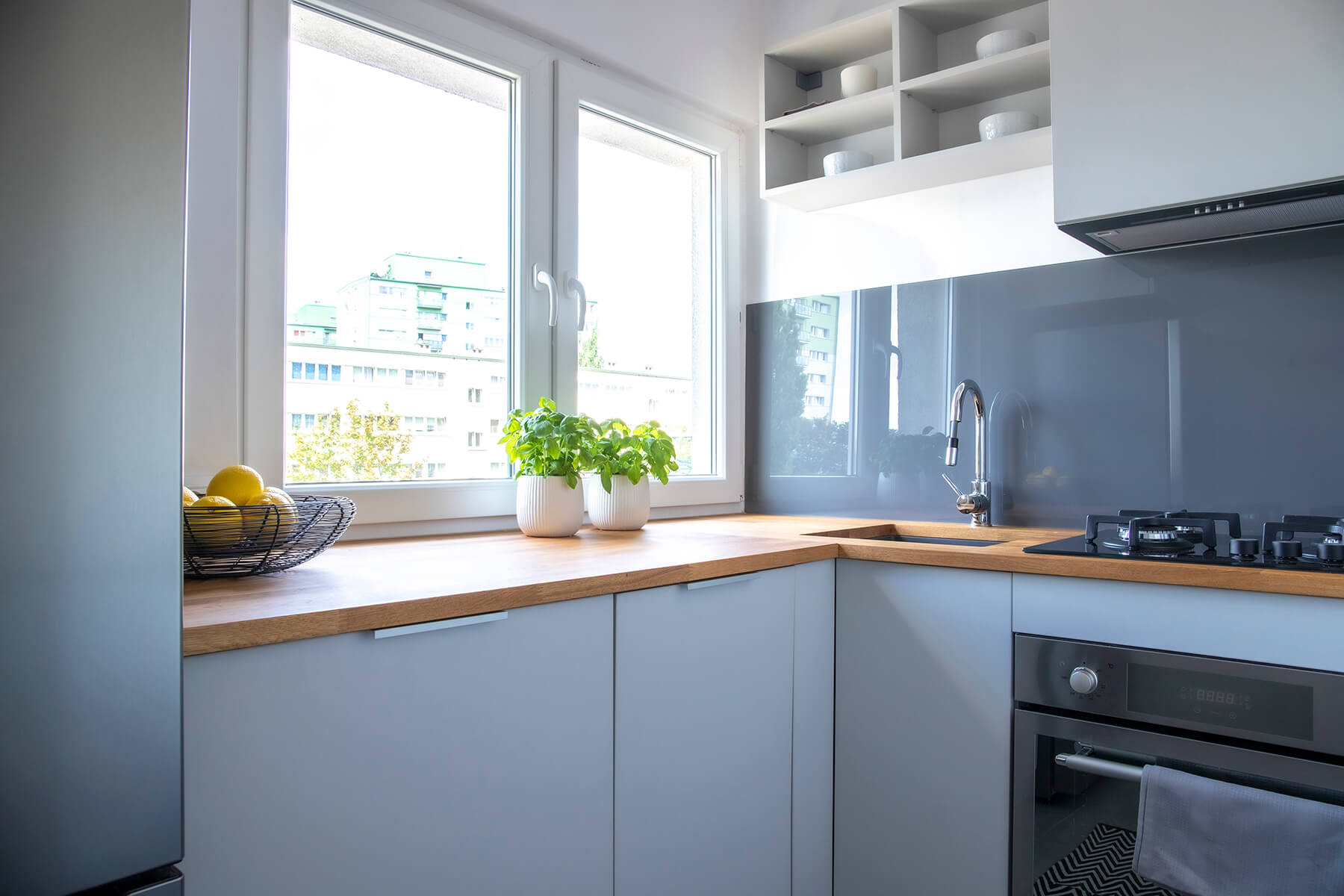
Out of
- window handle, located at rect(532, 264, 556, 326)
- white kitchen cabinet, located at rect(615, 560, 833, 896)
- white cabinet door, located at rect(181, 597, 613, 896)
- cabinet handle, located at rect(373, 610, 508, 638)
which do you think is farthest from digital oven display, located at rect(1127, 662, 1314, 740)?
window handle, located at rect(532, 264, 556, 326)

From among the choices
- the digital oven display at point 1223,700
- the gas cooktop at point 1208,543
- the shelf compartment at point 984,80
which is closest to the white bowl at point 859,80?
the shelf compartment at point 984,80

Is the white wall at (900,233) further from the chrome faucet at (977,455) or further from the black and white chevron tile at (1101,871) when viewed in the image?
the black and white chevron tile at (1101,871)

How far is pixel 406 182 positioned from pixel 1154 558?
159 centimetres

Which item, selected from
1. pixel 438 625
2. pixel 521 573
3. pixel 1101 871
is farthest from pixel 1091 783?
pixel 438 625

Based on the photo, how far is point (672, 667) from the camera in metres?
1.36

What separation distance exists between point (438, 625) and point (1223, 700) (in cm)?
116

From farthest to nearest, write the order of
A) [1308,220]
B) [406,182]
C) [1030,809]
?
[406,182] < [1308,220] < [1030,809]

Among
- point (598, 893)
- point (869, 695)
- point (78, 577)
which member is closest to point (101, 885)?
point (78, 577)

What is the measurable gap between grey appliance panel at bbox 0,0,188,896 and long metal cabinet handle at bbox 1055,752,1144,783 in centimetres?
132

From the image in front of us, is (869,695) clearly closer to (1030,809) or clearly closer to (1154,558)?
(1030,809)

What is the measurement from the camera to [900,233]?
2361 millimetres

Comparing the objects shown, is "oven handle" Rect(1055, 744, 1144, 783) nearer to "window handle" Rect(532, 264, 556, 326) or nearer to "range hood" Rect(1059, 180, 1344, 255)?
"range hood" Rect(1059, 180, 1344, 255)

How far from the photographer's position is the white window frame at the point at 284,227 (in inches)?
61.8

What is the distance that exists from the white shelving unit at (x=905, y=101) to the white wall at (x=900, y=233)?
0.05 meters
